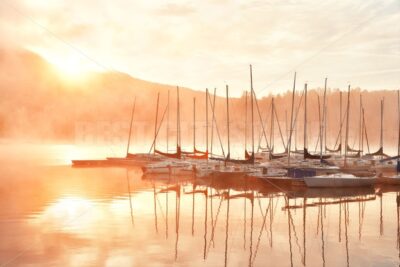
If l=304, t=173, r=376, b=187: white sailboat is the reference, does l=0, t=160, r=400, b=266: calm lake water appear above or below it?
below

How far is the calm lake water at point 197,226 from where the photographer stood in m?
22.7

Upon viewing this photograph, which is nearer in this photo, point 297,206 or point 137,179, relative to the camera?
point 297,206

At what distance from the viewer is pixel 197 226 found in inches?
1192

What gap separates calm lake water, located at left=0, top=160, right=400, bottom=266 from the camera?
22688mm

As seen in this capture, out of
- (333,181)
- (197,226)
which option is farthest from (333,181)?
(197,226)

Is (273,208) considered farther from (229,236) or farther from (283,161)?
(283,161)

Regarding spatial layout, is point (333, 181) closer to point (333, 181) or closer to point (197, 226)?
point (333, 181)

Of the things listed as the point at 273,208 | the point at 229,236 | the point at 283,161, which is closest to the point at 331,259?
the point at 229,236

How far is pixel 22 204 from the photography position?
1558 inches

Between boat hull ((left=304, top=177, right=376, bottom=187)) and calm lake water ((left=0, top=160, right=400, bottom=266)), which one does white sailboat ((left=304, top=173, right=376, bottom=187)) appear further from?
calm lake water ((left=0, top=160, right=400, bottom=266))

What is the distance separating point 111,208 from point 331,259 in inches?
769

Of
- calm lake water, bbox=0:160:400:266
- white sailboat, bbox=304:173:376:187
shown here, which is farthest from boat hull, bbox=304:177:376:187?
calm lake water, bbox=0:160:400:266

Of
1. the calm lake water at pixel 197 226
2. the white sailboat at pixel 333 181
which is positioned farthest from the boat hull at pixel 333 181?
the calm lake water at pixel 197 226

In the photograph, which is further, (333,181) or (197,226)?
(333,181)
